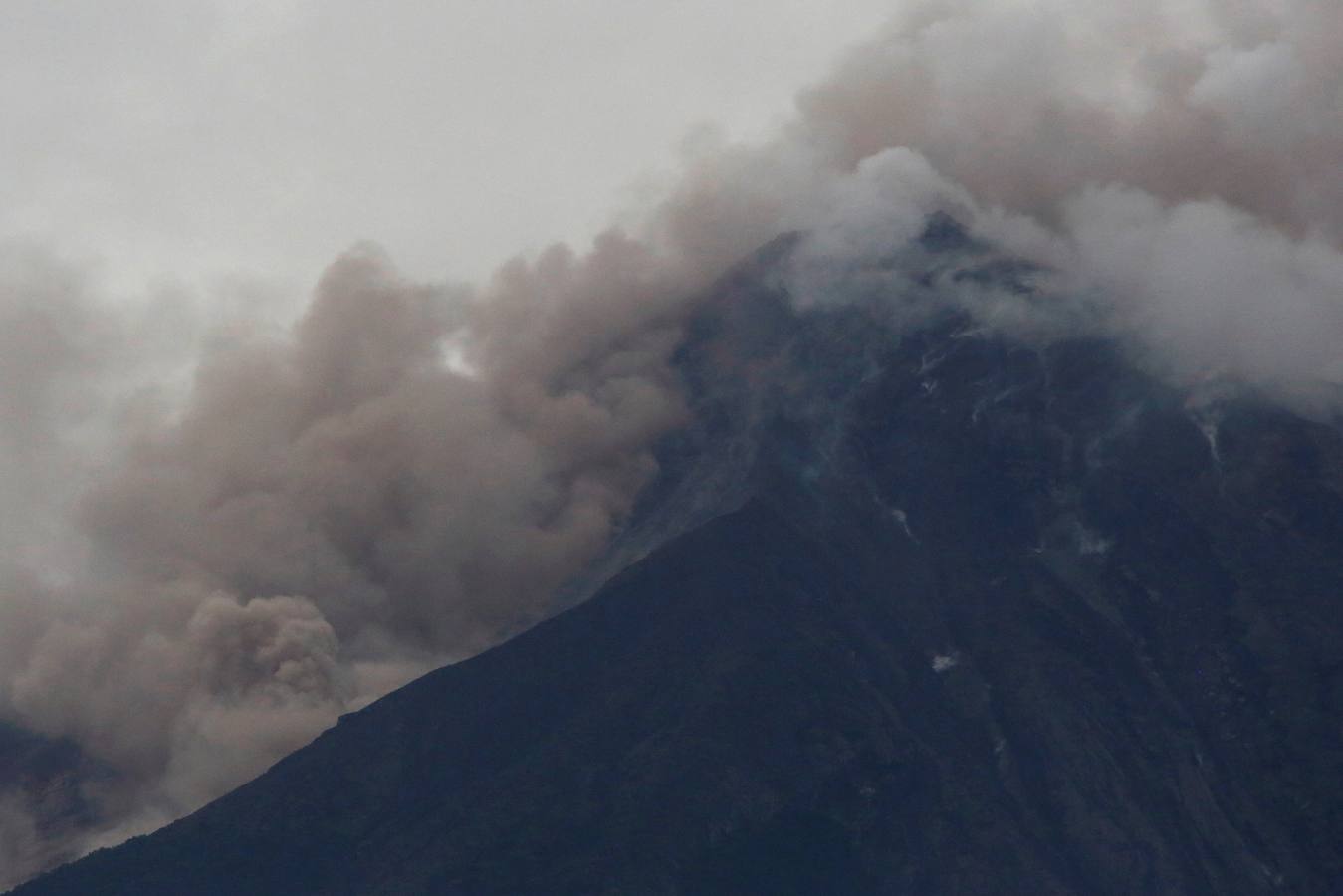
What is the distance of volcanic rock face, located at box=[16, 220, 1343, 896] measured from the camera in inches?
6329

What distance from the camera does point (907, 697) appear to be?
175 meters

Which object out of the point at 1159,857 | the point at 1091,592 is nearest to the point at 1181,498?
the point at 1091,592

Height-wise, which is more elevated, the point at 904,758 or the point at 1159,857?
the point at 904,758

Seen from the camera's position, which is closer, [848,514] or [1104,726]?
[1104,726]

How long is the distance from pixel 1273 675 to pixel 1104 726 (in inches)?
499

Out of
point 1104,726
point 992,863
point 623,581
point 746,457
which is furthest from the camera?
point 746,457

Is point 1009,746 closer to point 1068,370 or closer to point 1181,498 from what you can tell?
point 1181,498

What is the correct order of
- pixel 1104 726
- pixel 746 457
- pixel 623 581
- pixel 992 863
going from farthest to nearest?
pixel 746 457, pixel 623 581, pixel 1104 726, pixel 992 863

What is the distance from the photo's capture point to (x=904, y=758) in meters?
168

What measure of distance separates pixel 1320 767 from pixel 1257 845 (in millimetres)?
7367

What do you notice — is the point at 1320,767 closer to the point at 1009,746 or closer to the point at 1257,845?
the point at 1257,845

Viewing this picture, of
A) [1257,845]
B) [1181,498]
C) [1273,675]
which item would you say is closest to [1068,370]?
Result: [1181,498]

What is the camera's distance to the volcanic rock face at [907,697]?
161 meters

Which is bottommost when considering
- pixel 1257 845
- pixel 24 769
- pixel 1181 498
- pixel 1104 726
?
pixel 1257 845
